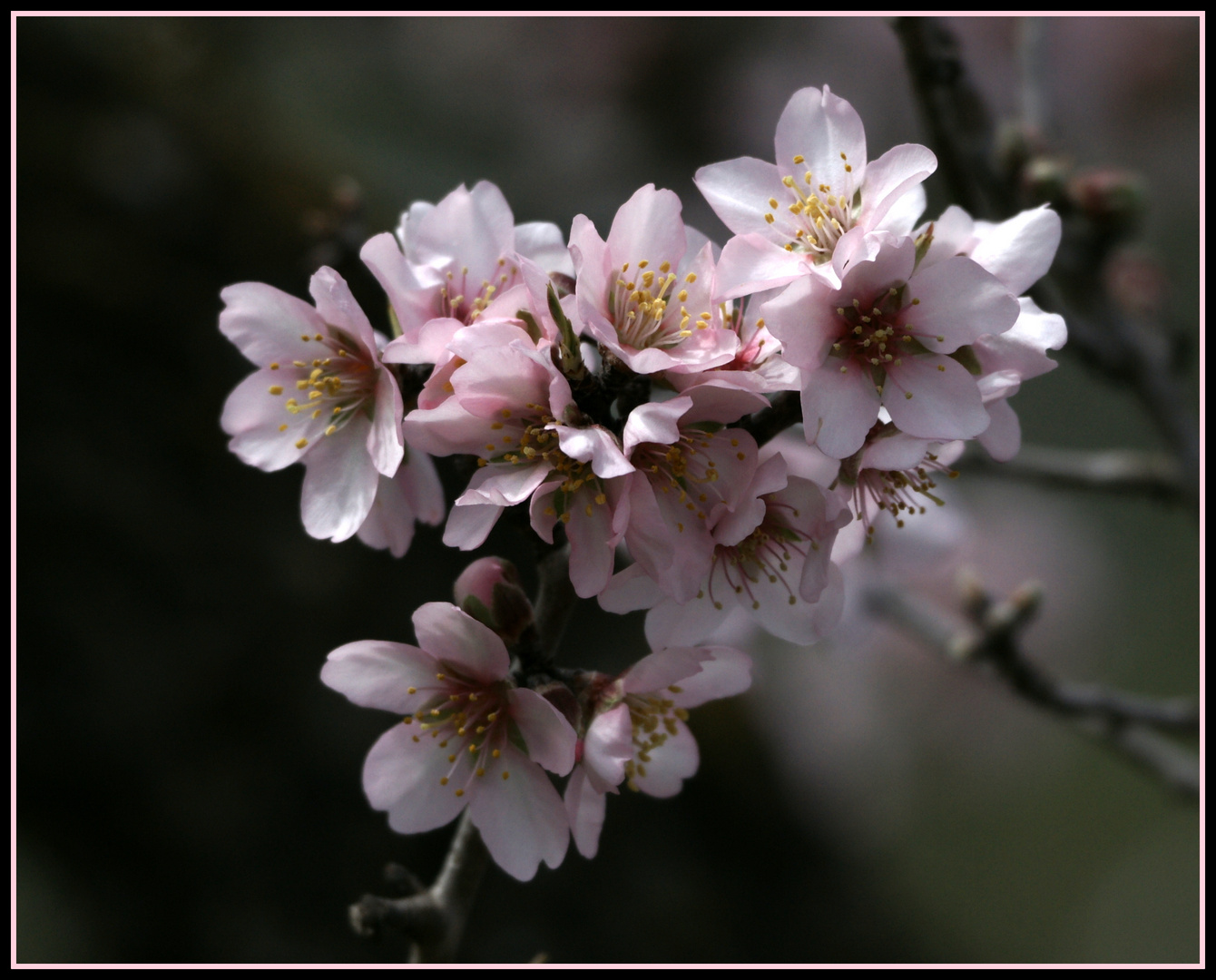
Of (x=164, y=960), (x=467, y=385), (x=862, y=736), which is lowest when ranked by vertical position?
(x=862, y=736)

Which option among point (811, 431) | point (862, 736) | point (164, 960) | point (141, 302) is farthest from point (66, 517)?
point (862, 736)

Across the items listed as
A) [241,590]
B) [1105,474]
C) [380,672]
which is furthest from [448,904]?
[241,590]

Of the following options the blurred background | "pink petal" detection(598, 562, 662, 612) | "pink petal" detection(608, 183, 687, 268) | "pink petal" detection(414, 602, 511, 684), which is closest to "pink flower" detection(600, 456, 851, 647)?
"pink petal" detection(598, 562, 662, 612)

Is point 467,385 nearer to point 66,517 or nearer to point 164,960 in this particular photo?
point 66,517

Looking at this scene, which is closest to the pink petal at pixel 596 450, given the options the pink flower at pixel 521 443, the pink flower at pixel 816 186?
the pink flower at pixel 521 443

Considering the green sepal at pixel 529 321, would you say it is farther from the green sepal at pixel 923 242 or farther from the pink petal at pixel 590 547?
the green sepal at pixel 923 242
